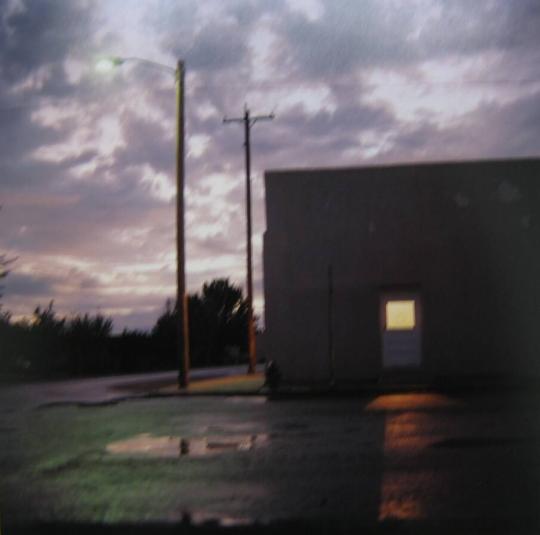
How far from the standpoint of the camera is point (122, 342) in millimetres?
52500

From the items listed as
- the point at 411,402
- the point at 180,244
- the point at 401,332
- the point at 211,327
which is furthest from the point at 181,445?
the point at 211,327

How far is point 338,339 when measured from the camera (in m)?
28.9

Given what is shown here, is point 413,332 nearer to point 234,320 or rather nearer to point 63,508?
point 63,508

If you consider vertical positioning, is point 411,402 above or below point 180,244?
below

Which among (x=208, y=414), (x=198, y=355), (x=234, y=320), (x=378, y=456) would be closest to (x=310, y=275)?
(x=208, y=414)

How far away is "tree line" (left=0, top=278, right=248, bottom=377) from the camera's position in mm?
44375

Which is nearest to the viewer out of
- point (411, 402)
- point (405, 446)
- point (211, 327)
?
point (405, 446)

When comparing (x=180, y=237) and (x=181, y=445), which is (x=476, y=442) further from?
(x=180, y=237)

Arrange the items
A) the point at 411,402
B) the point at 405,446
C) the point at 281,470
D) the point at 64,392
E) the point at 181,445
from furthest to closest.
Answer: the point at 64,392 < the point at 411,402 < the point at 181,445 < the point at 405,446 < the point at 281,470

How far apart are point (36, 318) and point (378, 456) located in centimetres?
3458

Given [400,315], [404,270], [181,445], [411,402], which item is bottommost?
[181,445]

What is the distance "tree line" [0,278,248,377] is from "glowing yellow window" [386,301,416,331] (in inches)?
695

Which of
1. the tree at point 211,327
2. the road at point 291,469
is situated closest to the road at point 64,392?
the road at point 291,469

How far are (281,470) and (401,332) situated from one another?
1708 centimetres
